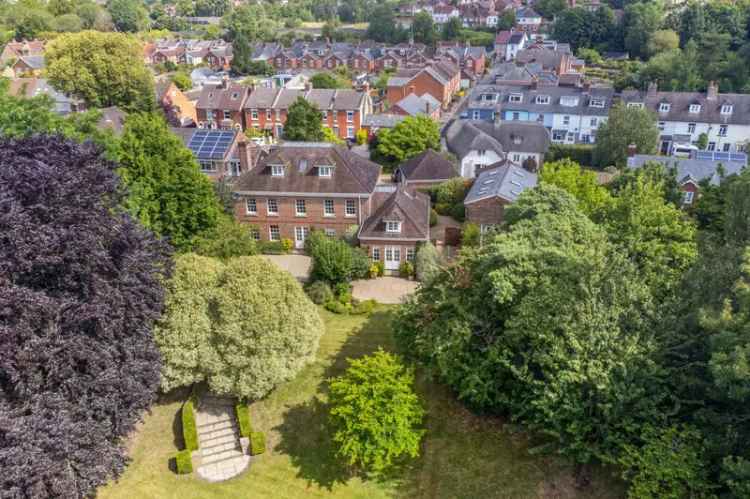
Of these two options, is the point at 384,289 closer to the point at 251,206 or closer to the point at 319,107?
the point at 251,206

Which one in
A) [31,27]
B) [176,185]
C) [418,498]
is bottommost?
[418,498]

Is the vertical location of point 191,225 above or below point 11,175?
below

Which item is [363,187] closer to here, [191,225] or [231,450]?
[191,225]

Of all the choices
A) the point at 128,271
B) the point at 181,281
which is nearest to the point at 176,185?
the point at 181,281

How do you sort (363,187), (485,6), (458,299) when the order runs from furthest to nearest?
(485,6) → (363,187) → (458,299)

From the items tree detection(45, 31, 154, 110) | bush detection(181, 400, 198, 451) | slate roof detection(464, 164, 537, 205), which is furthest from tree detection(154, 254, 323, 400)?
tree detection(45, 31, 154, 110)

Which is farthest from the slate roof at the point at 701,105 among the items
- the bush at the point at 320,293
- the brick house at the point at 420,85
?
the bush at the point at 320,293
